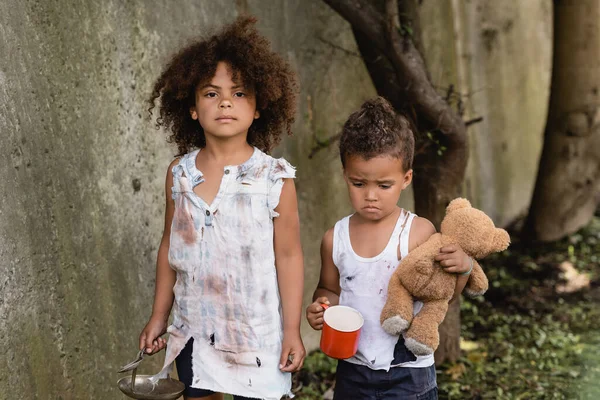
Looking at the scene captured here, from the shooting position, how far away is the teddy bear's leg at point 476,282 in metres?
2.51

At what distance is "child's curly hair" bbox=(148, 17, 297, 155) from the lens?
2.58m

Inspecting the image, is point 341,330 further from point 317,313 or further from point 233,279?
point 233,279

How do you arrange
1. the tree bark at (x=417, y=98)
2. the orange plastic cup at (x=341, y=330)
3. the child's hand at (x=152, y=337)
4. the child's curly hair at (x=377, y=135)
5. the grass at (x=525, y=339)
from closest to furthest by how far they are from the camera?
the orange plastic cup at (x=341, y=330)
the child's curly hair at (x=377, y=135)
the child's hand at (x=152, y=337)
the tree bark at (x=417, y=98)
the grass at (x=525, y=339)

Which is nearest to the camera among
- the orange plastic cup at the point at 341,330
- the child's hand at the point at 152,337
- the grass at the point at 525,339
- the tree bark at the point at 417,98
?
the orange plastic cup at the point at 341,330

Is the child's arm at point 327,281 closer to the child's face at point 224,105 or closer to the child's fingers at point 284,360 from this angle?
the child's fingers at point 284,360

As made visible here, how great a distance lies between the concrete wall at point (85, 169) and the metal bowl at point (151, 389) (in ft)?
1.22

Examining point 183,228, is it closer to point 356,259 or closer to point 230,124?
point 230,124

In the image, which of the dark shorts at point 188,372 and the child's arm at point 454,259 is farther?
the dark shorts at point 188,372

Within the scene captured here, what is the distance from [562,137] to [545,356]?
8.91 ft

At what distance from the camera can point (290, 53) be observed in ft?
14.0

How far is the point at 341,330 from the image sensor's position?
7.77 feet

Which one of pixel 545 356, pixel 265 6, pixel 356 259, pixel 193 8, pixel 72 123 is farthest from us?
pixel 545 356

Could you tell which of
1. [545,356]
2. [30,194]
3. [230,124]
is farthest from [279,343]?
[545,356]

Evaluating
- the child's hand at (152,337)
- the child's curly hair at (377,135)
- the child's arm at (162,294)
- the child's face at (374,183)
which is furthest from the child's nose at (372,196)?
the child's hand at (152,337)
